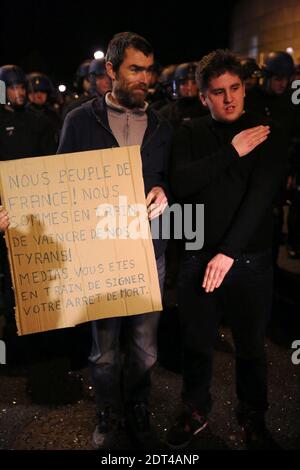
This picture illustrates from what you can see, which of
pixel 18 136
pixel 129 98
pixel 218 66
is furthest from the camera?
pixel 18 136

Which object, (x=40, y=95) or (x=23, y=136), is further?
(x=40, y=95)

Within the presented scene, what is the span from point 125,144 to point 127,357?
48.0 inches

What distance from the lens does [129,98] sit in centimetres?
253

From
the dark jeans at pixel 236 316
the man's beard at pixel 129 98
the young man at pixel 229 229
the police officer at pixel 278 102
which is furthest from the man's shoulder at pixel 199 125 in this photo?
the police officer at pixel 278 102

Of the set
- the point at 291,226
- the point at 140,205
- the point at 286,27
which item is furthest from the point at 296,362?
the point at 286,27

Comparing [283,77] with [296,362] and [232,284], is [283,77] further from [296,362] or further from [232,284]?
[232,284]

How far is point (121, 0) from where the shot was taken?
25422mm

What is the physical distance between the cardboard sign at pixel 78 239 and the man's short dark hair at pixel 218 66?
0.52 m

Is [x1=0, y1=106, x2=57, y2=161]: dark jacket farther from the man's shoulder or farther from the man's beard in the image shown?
the man's shoulder

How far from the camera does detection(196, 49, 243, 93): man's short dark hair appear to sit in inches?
94.9

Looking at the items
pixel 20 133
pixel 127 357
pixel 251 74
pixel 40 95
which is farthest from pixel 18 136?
pixel 251 74

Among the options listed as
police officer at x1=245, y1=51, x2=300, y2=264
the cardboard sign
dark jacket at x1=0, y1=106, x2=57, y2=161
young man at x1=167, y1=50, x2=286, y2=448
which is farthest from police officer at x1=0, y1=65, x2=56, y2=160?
young man at x1=167, y1=50, x2=286, y2=448

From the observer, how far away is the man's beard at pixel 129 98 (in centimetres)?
252

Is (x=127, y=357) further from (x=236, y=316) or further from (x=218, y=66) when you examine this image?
(x=218, y=66)
